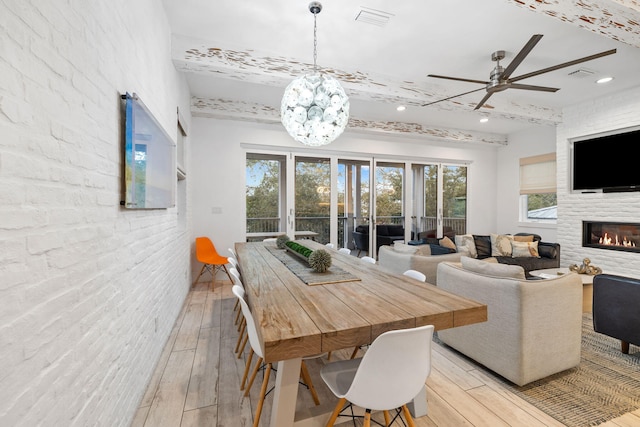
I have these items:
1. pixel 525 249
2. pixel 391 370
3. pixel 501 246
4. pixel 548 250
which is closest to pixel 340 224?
pixel 501 246

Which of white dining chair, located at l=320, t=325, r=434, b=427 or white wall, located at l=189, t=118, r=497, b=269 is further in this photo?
white wall, located at l=189, t=118, r=497, b=269

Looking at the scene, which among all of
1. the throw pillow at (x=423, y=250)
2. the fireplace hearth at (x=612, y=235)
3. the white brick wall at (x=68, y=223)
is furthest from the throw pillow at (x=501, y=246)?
the white brick wall at (x=68, y=223)

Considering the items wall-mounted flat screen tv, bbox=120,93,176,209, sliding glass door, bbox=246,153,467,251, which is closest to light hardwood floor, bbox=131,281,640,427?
wall-mounted flat screen tv, bbox=120,93,176,209

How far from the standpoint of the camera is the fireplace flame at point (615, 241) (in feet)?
14.6

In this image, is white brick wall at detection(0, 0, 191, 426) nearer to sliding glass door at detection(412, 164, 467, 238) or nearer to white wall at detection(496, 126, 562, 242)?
sliding glass door at detection(412, 164, 467, 238)

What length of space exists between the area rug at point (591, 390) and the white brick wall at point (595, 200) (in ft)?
8.81

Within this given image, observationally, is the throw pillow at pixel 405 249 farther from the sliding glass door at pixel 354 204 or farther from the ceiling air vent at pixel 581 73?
the ceiling air vent at pixel 581 73

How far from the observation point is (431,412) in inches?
70.9

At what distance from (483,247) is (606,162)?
2.18 metres

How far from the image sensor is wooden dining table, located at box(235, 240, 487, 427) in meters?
1.15

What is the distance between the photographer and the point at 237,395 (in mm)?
1962

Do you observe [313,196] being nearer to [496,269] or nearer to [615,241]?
[496,269]

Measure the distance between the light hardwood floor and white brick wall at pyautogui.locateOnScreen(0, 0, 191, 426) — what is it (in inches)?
8.9

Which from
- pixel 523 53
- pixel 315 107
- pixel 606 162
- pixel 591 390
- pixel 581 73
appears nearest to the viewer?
pixel 591 390
